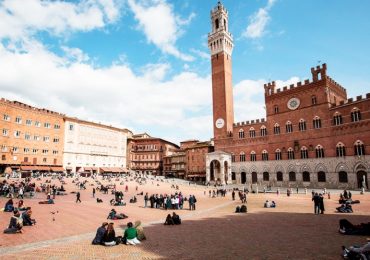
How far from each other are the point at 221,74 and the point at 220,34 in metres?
10.5

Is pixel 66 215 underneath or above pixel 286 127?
underneath

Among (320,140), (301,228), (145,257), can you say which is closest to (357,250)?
(301,228)

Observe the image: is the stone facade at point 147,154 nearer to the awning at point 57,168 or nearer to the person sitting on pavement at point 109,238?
the awning at point 57,168

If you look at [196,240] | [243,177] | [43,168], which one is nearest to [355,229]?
[196,240]

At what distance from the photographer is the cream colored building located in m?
68.0

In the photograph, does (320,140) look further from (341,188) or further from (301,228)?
(301,228)

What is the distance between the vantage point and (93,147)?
74.0m

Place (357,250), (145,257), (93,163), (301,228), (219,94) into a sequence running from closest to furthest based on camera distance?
1. (357,250)
2. (145,257)
3. (301,228)
4. (219,94)
5. (93,163)

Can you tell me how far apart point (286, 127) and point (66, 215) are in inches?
1750

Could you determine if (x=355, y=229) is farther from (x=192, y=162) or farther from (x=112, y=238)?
(x=192, y=162)

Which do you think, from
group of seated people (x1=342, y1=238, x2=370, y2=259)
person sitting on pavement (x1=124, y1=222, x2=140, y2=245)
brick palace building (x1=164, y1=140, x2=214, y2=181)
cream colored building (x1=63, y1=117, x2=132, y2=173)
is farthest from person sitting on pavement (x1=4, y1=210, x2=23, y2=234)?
cream colored building (x1=63, y1=117, x2=132, y2=173)

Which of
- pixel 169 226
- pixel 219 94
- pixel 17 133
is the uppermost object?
pixel 219 94

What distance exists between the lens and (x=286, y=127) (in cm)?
5169

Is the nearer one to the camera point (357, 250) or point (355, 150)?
point (357, 250)
